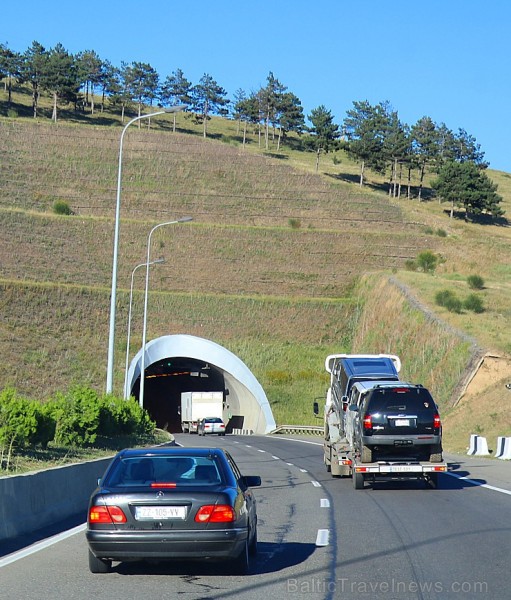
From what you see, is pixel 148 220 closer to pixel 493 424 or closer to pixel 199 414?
pixel 199 414

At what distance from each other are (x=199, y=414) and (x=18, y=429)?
161 feet

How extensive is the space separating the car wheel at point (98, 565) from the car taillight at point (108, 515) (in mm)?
636

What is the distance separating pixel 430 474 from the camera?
22609 mm

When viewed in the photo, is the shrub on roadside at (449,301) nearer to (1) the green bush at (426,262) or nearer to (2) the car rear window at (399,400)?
(1) the green bush at (426,262)

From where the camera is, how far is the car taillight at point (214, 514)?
33.7ft

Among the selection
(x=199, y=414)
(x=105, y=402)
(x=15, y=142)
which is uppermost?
(x=15, y=142)

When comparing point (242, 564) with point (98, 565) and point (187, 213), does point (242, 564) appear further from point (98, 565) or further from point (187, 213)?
point (187, 213)

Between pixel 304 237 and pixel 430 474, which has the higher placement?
pixel 304 237

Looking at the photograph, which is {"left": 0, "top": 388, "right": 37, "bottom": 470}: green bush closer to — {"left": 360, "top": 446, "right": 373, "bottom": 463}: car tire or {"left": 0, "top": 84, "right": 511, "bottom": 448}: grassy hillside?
{"left": 360, "top": 446, "right": 373, "bottom": 463}: car tire

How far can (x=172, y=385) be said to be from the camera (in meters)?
86.6

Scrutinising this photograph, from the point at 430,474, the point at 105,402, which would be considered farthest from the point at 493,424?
the point at 430,474

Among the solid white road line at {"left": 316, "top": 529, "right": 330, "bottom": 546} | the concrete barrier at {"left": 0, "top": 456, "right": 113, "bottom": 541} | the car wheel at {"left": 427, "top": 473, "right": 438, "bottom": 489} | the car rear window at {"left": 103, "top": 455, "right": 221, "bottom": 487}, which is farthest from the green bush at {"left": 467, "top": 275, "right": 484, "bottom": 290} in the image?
the car rear window at {"left": 103, "top": 455, "right": 221, "bottom": 487}

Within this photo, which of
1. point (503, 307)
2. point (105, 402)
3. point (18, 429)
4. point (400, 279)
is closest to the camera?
point (18, 429)

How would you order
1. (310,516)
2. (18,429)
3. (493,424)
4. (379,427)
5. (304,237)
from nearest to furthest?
(310,516) → (18,429) → (379,427) → (493,424) → (304,237)
